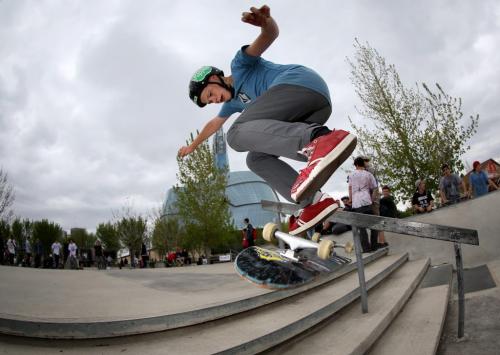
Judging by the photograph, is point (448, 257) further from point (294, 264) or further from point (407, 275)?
point (294, 264)

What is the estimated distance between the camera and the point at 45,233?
30047mm

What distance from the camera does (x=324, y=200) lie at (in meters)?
1.95

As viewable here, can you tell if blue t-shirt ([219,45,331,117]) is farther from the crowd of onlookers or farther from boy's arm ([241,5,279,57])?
the crowd of onlookers

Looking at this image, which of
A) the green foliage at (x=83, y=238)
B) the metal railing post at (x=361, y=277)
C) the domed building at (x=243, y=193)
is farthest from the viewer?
the domed building at (x=243, y=193)

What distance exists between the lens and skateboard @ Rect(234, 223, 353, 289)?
1.89 metres

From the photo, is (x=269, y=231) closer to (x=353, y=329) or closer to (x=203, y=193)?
(x=353, y=329)

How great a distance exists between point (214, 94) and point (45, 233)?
114ft

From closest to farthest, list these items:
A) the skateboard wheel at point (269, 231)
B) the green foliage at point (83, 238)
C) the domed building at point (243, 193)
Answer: the skateboard wheel at point (269, 231) < the green foliage at point (83, 238) < the domed building at point (243, 193)

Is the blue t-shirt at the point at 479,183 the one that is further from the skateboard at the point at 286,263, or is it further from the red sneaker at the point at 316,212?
the red sneaker at the point at 316,212

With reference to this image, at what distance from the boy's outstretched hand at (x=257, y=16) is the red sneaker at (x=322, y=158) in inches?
29.0

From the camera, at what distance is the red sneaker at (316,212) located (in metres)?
1.88

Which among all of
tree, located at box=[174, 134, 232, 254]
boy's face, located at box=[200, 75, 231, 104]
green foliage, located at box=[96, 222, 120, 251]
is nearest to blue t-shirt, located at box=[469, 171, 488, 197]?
boy's face, located at box=[200, 75, 231, 104]

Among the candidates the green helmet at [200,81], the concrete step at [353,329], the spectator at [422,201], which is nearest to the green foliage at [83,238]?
the spectator at [422,201]

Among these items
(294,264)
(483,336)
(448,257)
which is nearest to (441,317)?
(483,336)
